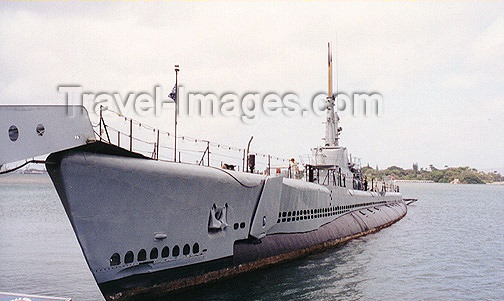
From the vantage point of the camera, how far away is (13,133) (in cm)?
744

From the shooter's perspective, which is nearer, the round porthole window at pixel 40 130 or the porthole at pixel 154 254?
the round porthole window at pixel 40 130

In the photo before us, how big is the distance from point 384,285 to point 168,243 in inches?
305

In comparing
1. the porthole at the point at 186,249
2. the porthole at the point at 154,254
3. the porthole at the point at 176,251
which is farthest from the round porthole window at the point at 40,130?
the porthole at the point at 186,249

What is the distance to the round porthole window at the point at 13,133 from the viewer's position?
24.3 ft

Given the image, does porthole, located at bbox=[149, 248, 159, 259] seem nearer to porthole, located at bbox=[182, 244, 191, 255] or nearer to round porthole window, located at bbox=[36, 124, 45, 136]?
porthole, located at bbox=[182, 244, 191, 255]

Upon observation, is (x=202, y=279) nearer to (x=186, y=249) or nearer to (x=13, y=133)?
(x=186, y=249)

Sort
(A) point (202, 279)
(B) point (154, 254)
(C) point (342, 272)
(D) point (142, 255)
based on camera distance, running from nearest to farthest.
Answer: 1. (D) point (142, 255)
2. (B) point (154, 254)
3. (A) point (202, 279)
4. (C) point (342, 272)

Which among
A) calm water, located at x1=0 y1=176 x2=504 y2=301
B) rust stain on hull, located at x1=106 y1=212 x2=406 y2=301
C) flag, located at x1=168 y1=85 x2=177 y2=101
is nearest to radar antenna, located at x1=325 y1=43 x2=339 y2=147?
calm water, located at x1=0 y1=176 x2=504 y2=301

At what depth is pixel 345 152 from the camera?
2842cm

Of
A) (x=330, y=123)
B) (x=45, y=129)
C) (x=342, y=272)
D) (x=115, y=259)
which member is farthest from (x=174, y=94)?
(x=330, y=123)

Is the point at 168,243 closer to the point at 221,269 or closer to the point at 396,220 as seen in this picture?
the point at 221,269

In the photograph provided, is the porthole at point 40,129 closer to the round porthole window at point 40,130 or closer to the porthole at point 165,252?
the round porthole window at point 40,130

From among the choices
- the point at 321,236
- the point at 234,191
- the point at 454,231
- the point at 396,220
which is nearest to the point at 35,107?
the point at 234,191

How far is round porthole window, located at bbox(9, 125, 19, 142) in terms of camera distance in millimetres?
7402
